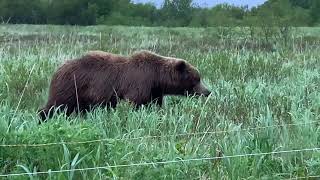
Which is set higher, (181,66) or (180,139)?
(181,66)

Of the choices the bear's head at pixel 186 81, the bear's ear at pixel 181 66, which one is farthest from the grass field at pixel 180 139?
the bear's ear at pixel 181 66

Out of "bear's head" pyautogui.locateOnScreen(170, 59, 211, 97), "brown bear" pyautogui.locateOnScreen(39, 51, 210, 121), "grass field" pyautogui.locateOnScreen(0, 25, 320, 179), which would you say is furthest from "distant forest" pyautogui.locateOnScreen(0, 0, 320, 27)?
"grass field" pyautogui.locateOnScreen(0, 25, 320, 179)

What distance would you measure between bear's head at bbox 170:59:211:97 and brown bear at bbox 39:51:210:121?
10.4 inches

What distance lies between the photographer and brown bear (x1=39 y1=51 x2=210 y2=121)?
23.1ft

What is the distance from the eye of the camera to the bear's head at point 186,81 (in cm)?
770

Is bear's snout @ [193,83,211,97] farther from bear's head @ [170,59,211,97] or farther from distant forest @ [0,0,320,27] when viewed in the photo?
distant forest @ [0,0,320,27]

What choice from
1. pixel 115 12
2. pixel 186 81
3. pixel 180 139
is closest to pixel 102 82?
pixel 186 81

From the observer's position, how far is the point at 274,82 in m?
8.77

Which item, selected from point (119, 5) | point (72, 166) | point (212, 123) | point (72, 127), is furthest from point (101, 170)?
point (119, 5)

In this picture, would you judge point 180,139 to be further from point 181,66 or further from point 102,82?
point 181,66

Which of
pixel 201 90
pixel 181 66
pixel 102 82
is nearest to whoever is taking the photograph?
pixel 102 82

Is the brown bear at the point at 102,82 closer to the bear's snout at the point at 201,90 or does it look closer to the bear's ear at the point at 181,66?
the bear's ear at the point at 181,66

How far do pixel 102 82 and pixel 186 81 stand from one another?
1178mm

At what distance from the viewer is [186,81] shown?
310 inches
